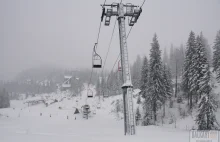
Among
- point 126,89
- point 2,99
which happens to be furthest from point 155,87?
point 2,99

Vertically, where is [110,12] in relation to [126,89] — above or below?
above

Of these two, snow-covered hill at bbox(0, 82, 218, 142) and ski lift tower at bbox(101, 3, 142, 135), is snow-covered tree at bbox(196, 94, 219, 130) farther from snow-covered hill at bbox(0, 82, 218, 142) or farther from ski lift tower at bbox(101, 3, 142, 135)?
ski lift tower at bbox(101, 3, 142, 135)

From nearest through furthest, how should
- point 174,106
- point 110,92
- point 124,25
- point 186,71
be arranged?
point 124,25 → point 186,71 → point 174,106 → point 110,92

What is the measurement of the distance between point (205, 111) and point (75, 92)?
133699mm

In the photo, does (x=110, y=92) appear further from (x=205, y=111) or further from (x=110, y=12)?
(x=110, y=12)

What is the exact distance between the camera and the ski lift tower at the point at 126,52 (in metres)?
12.3

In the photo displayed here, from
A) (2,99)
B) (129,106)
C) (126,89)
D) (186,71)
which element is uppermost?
(186,71)

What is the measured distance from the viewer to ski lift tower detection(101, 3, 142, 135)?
12297mm

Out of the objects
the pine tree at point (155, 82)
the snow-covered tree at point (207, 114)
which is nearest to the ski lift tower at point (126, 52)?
the snow-covered tree at point (207, 114)

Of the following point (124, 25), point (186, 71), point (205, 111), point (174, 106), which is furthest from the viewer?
point (174, 106)

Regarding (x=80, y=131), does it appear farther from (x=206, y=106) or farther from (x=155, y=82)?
(x=155, y=82)

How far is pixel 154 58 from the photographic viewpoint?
1487 inches

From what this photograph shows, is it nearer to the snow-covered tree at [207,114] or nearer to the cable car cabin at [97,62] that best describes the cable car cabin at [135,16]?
the cable car cabin at [97,62]

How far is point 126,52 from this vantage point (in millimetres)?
12781
